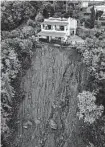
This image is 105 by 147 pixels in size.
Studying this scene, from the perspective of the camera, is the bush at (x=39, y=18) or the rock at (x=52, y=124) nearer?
the rock at (x=52, y=124)

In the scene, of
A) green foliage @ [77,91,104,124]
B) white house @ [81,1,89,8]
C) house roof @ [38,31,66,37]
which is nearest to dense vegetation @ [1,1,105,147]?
green foliage @ [77,91,104,124]

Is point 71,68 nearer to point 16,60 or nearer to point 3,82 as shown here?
point 16,60

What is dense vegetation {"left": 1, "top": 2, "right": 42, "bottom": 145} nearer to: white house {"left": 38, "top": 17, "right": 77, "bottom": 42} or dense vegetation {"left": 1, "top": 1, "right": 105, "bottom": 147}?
dense vegetation {"left": 1, "top": 1, "right": 105, "bottom": 147}

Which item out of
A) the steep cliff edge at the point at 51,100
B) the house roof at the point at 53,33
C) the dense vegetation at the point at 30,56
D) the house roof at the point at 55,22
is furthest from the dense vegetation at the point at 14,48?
the house roof at the point at 55,22

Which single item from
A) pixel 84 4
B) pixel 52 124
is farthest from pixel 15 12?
pixel 52 124

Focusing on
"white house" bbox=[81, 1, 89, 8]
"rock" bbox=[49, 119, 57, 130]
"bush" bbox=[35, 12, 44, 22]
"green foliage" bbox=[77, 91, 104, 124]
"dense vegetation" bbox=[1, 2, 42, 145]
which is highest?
"white house" bbox=[81, 1, 89, 8]

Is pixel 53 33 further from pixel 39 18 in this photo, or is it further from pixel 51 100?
pixel 51 100

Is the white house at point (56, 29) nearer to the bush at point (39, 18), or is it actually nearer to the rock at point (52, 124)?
the bush at point (39, 18)
